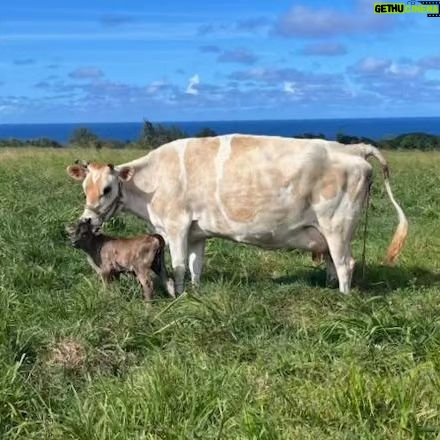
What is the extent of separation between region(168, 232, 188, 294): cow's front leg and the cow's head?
0.79 metres

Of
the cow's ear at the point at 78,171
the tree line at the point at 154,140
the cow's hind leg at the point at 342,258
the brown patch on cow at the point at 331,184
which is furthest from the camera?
the tree line at the point at 154,140

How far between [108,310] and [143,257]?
1260 millimetres

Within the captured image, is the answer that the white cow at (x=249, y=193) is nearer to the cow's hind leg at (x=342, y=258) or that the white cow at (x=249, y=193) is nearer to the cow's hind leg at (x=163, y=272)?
the cow's hind leg at (x=342, y=258)

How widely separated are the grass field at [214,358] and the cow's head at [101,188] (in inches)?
28.0

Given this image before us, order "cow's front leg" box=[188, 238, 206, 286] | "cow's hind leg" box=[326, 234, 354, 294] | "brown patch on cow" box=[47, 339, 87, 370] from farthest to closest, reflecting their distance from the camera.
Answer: "cow's front leg" box=[188, 238, 206, 286] → "cow's hind leg" box=[326, 234, 354, 294] → "brown patch on cow" box=[47, 339, 87, 370]

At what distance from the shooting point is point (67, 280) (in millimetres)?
9242

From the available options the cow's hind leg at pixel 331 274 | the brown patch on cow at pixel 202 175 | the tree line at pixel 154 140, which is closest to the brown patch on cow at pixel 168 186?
the brown patch on cow at pixel 202 175

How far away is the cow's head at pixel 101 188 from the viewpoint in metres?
9.37

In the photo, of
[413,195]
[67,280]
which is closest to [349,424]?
[67,280]

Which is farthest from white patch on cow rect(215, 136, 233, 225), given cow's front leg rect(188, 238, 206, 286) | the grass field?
the grass field

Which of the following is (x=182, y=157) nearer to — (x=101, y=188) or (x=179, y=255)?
(x=101, y=188)

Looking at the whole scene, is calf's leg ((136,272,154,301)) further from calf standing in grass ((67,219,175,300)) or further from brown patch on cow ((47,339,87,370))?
brown patch on cow ((47,339,87,370))

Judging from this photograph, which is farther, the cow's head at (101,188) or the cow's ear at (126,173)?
the cow's ear at (126,173)

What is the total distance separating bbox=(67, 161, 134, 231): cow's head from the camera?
9.37 meters
